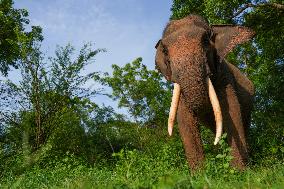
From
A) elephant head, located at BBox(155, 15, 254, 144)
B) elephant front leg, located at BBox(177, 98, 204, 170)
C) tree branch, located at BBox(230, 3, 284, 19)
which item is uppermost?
tree branch, located at BBox(230, 3, 284, 19)

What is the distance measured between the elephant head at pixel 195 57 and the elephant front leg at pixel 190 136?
0.80 feet

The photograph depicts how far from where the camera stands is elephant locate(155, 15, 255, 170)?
9117 millimetres

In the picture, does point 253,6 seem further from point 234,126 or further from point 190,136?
point 190,136

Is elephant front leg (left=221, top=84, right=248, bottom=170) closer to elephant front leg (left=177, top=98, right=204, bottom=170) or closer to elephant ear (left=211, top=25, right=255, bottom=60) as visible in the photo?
elephant front leg (left=177, top=98, right=204, bottom=170)

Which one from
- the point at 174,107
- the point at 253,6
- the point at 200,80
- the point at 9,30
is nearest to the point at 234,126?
the point at 174,107

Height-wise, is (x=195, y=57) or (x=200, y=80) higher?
(x=195, y=57)

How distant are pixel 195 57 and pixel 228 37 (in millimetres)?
1761

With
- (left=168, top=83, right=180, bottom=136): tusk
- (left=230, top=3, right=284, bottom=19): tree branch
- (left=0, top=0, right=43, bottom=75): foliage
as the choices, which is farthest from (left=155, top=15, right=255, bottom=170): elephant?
(left=0, top=0, right=43, bottom=75): foliage

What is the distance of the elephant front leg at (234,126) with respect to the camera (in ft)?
31.5

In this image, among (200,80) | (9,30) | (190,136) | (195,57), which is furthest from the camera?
(9,30)

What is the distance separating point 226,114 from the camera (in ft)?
33.3

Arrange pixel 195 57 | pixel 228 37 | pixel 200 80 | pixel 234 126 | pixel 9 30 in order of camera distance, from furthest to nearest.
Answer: pixel 9 30 → pixel 228 37 → pixel 234 126 → pixel 195 57 → pixel 200 80

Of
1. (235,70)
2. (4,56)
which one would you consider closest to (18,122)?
(4,56)

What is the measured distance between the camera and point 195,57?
30.5ft
